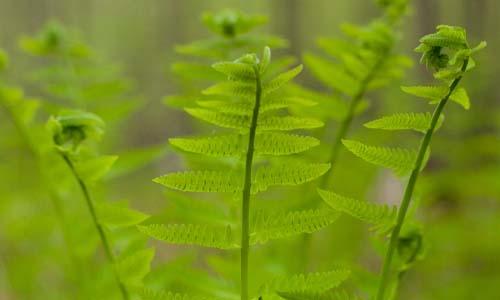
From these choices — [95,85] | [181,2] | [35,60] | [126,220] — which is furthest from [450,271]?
[35,60]

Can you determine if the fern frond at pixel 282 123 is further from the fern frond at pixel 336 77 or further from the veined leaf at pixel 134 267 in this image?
the fern frond at pixel 336 77

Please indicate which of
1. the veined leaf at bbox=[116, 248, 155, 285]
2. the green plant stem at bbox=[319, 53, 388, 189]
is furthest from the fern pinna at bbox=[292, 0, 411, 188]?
the veined leaf at bbox=[116, 248, 155, 285]

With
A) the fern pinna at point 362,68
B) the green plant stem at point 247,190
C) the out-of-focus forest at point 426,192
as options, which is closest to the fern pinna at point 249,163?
the green plant stem at point 247,190

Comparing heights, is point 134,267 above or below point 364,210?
below

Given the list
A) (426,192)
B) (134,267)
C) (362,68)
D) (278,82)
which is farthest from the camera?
(426,192)

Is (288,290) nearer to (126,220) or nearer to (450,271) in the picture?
(126,220)

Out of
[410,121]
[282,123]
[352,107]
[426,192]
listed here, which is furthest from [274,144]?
[426,192]

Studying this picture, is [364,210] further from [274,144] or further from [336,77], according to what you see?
[336,77]
